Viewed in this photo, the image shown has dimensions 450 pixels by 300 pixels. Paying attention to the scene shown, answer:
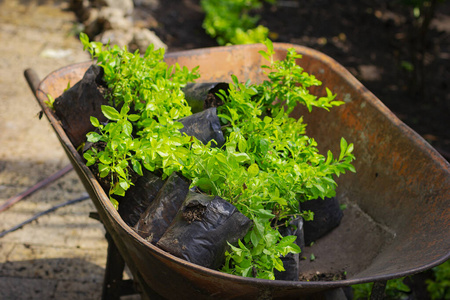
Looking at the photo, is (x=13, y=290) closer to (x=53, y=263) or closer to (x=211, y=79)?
(x=53, y=263)

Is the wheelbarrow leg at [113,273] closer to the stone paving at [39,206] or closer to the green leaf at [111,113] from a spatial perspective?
the stone paving at [39,206]

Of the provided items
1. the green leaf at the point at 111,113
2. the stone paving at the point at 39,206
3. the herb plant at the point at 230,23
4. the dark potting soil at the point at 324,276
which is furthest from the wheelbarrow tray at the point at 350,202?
the herb plant at the point at 230,23

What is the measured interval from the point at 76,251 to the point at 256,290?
1.86m

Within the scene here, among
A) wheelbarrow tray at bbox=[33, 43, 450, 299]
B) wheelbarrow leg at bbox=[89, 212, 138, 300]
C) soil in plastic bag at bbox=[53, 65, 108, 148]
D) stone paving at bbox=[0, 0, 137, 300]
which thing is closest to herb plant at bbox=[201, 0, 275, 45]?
stone paving at bbox=[0, 0, 137, 300]

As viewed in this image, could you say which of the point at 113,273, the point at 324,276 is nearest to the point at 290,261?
the point at 324,276

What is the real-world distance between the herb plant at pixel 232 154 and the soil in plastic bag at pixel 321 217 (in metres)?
0.19

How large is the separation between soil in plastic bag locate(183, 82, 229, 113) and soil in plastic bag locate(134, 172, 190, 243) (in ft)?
1.64

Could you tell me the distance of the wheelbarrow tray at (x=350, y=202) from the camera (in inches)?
60.6

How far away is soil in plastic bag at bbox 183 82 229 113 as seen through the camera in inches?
83.6

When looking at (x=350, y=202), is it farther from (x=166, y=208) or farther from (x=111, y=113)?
(x=111, y=113)

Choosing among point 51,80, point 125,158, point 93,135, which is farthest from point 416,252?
point 51,80

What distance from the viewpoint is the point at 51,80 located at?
227 centimetres

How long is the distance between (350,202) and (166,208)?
40.3 inches

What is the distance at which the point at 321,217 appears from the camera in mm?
2117
